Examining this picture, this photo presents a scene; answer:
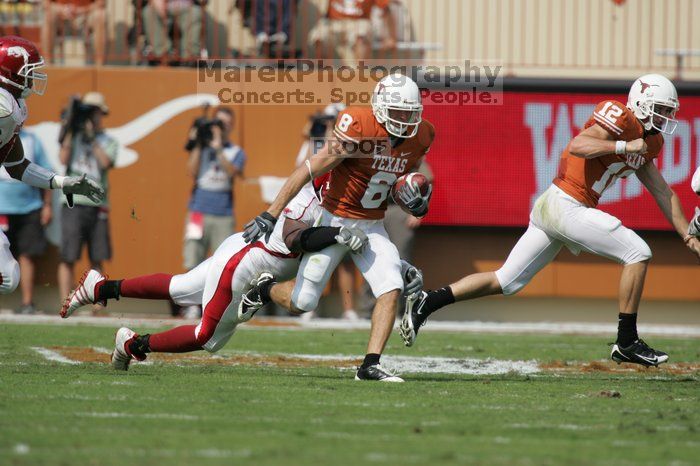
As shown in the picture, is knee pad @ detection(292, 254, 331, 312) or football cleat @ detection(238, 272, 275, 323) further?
knee pad @ detection(292, 254, 331, 312)

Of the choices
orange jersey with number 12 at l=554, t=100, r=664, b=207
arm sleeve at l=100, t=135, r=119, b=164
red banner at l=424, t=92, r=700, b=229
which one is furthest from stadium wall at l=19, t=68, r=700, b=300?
orange jersey with number 12 at l=554, t=100, r=664, b=207

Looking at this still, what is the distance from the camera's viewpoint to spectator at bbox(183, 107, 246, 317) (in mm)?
10594

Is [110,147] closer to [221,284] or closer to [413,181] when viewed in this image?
[221,284]

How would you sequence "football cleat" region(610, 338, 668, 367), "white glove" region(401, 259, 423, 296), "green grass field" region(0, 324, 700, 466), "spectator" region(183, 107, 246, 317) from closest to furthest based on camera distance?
"green grass field" region(0, 324, 700, 466), "white glove" region(401, 259, 423, 296), "football cleat" region(610, 338, 668, 367), "spectator" region(183, 107, 246, 317)

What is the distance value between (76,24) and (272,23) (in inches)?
77.6

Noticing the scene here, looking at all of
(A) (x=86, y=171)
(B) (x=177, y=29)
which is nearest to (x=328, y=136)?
(B) (x=177, y=29)

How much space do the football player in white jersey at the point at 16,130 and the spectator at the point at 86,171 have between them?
13.0 ft

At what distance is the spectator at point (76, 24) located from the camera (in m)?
11.2

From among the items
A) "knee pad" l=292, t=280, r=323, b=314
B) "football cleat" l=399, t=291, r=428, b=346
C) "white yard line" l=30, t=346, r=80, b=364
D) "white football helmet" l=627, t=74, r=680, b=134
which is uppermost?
"white football helmet" l=627, t=74, r=680, b=134

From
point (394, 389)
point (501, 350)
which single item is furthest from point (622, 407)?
point (501, 350)

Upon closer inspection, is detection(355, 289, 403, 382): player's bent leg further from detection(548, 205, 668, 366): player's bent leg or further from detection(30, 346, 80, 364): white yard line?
detection(30, 346, 80, 364): white yard line

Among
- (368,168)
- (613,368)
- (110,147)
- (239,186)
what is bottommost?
(613,368)

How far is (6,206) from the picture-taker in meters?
10.6

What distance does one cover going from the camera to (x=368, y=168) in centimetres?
621
